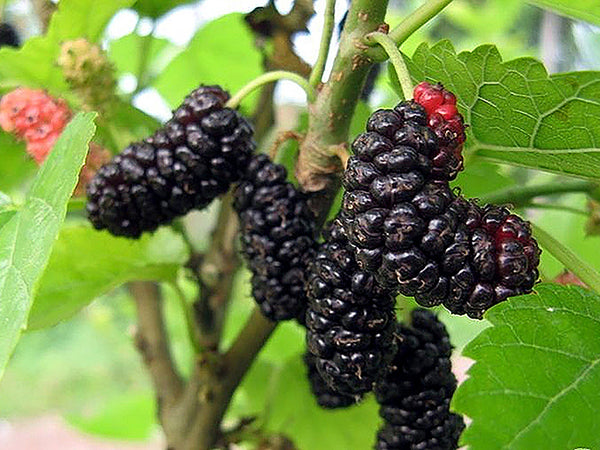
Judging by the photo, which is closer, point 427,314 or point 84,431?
point 427,314

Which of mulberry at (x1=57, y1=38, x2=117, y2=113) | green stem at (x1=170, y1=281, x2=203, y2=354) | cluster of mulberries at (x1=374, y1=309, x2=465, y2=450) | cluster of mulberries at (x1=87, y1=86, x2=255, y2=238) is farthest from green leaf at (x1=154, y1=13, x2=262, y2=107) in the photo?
cluster of mulberries at (x1=374, y1=309, x2=465, y2=450)

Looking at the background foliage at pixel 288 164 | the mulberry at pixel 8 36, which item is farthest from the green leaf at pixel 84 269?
the mulberry at pixel 8 36

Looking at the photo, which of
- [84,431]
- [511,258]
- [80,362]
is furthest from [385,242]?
[80,362]

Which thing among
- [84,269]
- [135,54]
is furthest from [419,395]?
[135,54]

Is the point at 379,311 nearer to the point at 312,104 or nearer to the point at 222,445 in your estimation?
the point at 312,104

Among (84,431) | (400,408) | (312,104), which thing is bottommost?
(84,431)

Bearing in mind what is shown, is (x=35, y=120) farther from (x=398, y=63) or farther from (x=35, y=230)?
(x=398, y=63)
